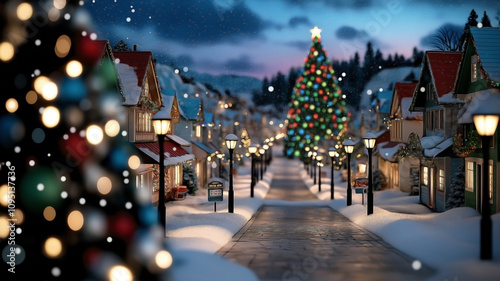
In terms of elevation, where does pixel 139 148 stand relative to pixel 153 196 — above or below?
above

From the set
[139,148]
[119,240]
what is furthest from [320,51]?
[119,240]

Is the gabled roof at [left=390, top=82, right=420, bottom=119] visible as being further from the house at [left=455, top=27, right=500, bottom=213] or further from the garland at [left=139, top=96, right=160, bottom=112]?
the garland at [left=139, top=96, right=160, bottom=112]

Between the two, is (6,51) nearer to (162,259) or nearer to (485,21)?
(162,259)

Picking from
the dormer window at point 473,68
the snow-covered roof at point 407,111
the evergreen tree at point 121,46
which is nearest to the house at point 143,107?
the evergreen tree at point 121,46

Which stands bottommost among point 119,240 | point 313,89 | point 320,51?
point 119,240

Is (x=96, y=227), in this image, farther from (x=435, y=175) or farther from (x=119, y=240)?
(x=435, y=175)

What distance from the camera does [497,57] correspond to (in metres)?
20.6

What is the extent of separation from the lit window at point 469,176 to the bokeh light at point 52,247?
20071mm

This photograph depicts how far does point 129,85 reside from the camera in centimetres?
2806

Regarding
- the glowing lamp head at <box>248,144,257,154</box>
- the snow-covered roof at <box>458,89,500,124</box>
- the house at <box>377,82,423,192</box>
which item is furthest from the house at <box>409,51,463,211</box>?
the glowing lamp head at <box>248,144,257,154</box>

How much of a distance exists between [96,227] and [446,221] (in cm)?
1561

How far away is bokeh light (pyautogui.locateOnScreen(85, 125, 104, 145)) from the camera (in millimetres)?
9367

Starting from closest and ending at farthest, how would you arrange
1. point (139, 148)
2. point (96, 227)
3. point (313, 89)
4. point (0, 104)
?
point (0, 104) < point (96, 227) < point (139, 148) < point (313, 89)

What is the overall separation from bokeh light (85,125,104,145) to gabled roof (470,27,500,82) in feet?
52.1
